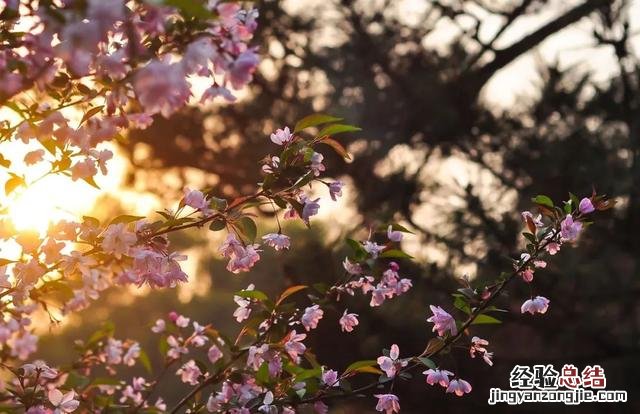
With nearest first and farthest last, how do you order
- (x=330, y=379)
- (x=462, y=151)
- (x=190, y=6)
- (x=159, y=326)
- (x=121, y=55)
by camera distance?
Result: (x=190, y=6) < (x=121, y=55) < (x=330, y=379) < (x=159, y=326) < (x=462, y=151)

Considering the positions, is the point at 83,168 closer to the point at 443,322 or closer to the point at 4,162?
the point at 4,162

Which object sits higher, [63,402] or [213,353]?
[213,353]

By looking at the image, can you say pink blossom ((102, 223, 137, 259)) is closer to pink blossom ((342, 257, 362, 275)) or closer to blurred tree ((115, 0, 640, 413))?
pink blossom ((342, 257, 362, 275))

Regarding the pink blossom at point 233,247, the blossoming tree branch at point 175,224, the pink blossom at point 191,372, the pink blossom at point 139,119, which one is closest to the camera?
the blossoming tree branch at point 175,224

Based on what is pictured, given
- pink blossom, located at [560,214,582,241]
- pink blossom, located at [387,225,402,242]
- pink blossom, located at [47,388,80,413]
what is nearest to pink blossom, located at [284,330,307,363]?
pink blossom, located at [387,225,402,242]

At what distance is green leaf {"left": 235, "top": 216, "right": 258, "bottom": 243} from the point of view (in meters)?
1.03

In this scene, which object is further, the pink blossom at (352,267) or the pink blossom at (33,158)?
the pink blossom at (352,267)

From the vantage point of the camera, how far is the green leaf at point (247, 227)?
1028mm

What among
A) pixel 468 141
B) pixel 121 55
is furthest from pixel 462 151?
pixel 121 55

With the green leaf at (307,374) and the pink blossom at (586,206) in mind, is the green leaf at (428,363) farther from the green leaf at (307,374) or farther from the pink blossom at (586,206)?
the pink blossom at (586,206)

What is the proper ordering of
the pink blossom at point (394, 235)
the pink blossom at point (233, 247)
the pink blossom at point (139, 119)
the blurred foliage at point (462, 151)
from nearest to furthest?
the pink blossom at point (139, 119) < the pink blossom at point (233, 247) < the pink blossom at point (394, 235) < the blurred foliage at point (462, 151)

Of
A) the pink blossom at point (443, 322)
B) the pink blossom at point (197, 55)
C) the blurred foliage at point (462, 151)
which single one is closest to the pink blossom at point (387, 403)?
the pink blossom at point (443, 322)

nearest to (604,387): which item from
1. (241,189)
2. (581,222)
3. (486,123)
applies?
(486,123)

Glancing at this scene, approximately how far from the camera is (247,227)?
1.04 meters
